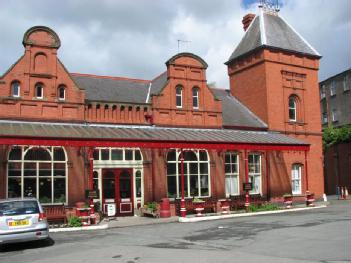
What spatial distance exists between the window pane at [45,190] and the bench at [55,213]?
4.04ft

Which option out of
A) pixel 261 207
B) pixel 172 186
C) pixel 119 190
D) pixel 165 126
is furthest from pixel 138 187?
pixel 261 207

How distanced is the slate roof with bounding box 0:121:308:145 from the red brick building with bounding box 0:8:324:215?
0.23 ft

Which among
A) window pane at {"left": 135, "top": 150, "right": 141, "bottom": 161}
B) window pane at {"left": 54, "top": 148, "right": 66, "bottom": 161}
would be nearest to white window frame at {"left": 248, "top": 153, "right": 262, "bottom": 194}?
window pane at {"left": 135, "top": 150, "right": 141, "bottom": 161}

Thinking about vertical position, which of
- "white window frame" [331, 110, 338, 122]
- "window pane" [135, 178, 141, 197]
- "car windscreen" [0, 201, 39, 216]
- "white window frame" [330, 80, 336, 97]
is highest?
"white window frame" [330, 80, 336, 97]

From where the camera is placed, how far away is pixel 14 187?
2002cm

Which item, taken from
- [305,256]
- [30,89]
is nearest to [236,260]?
[305,256]

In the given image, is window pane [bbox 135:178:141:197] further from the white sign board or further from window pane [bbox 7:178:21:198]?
window pane [bbox 7:178:21:198]

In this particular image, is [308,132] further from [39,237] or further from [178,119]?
[39,237]

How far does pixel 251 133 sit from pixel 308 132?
16.7ft

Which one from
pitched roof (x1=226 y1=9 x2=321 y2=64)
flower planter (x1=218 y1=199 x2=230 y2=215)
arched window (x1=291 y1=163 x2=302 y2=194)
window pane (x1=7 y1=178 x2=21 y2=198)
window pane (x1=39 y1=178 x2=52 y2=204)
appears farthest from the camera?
pitched roof (x1=226 y1=9 x2=321 y2=64)

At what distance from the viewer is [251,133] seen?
26.9 m

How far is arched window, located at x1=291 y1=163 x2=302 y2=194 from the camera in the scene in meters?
28.4

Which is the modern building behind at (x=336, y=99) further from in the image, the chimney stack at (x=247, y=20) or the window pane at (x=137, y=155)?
the window pane at (x=137, y=155)

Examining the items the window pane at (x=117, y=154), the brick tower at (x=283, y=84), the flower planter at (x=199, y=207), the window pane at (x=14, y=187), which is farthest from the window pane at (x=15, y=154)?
the brick tower at (x=283, y=84)
